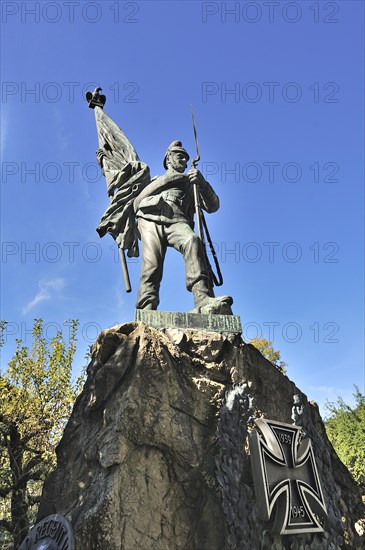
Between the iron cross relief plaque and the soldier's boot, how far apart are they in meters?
1.37

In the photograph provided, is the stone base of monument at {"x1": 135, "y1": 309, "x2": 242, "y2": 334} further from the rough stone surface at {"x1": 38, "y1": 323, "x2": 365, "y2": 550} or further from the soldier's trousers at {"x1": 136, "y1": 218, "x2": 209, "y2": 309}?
the soldier's trousers at {"x1": 136, "y1": 218, "x2": 209, "y2": 309}

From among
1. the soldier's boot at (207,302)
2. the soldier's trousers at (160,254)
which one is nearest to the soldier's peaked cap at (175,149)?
the soldier's trousers at (160,254)

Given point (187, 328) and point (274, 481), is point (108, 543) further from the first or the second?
point (187, 328)

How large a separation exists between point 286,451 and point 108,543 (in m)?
1.76

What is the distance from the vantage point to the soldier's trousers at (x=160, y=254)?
18.4 ft

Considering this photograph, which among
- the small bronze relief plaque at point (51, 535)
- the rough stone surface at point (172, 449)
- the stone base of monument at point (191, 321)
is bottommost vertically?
the small bronze relief plaque at point (51, 535)

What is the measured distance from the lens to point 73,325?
1576 centimetres

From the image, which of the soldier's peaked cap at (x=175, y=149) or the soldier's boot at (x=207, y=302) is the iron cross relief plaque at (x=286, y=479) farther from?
the soldier's peaked cap at (x=175, y=149)

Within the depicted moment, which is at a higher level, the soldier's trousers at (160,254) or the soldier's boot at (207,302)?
Result: the soldier's trousers at (160,254)

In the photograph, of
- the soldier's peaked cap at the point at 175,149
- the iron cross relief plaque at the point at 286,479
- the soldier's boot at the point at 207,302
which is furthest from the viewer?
the soldier's peaked cap at the point at 175,149

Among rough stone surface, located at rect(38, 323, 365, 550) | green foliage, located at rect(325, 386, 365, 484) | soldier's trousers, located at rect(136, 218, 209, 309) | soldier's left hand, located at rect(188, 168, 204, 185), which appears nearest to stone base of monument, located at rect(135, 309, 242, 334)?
rough stone surface, located at rect(38, 323, 365, 550)

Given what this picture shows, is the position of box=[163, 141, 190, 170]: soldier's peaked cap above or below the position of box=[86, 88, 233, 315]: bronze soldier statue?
above

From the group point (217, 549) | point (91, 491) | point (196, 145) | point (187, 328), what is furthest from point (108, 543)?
point (196, 145)

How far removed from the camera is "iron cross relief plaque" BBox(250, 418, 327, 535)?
12.5 feet
